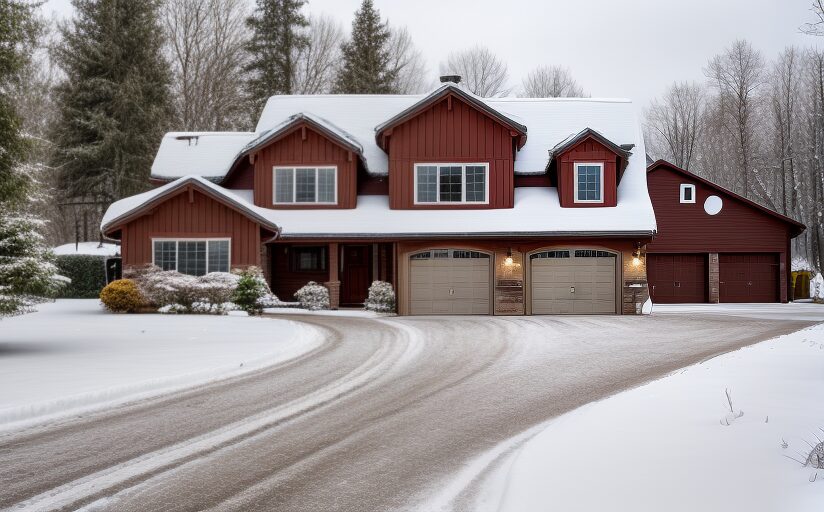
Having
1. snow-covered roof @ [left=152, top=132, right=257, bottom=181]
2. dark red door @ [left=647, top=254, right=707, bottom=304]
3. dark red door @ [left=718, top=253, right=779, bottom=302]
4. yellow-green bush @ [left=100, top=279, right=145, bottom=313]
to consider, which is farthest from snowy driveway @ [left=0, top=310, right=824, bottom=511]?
dark red door @ [left=718, top=253, right=779, bottom=302]

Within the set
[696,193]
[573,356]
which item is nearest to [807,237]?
[696,193]

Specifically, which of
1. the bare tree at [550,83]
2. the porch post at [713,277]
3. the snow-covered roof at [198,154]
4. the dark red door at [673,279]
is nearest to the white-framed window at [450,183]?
the snow-covered roof at [198,154]

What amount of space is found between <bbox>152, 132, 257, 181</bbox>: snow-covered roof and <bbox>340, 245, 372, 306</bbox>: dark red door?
5.50m

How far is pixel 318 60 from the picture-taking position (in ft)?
150

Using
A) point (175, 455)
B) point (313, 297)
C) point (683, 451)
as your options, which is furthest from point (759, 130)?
point (175, 455)

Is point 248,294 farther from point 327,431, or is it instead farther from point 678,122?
point 678,122

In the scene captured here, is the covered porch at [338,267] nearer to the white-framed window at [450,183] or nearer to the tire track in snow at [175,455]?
the white-framed window at [450,183]

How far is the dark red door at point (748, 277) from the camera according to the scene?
30.2 meters

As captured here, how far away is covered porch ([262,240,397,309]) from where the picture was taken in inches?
1038

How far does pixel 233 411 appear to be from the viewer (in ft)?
25.8

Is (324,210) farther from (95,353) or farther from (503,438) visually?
(503,438)

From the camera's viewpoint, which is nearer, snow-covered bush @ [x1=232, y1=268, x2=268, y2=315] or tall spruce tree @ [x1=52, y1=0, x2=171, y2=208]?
snow-covered bush @ [x1=232, y1=268, x2=268, y2=315]

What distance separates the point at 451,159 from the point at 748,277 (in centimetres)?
1460

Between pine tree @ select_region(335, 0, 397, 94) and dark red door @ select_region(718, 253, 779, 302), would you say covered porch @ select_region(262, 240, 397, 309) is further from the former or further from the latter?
pine tree @ select_region(335, 0, 397, 94)
